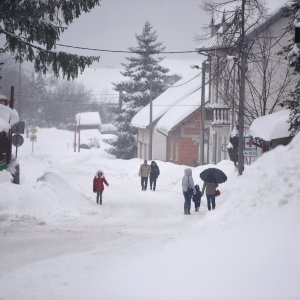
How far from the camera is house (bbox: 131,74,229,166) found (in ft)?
124

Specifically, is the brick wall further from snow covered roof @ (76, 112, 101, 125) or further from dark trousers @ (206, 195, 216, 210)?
snow covered roof @ (76, 112, 101, 125)

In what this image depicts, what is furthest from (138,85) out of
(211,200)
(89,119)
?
(89,119)

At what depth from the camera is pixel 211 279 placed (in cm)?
706

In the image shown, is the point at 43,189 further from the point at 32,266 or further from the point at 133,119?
the point at 133,119

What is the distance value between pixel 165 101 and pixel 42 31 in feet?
106

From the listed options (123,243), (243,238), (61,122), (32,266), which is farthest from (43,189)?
(61,122)

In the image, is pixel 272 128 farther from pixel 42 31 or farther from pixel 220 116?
pixel 220 116

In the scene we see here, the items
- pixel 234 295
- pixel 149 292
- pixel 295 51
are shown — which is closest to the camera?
pixel 234 295

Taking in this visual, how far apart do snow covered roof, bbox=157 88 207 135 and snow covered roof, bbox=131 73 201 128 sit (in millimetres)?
882

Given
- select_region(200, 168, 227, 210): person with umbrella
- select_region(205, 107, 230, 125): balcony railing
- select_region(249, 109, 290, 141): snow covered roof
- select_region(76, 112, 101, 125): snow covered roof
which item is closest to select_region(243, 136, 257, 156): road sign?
select_region(249, 109, 290, 141): snow covered roof

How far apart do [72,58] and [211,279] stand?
10.7 meters

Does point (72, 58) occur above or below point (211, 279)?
above

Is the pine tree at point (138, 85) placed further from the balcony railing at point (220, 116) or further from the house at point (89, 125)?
the house at point (89, 125)

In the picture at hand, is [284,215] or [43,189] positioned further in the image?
[43,189]
